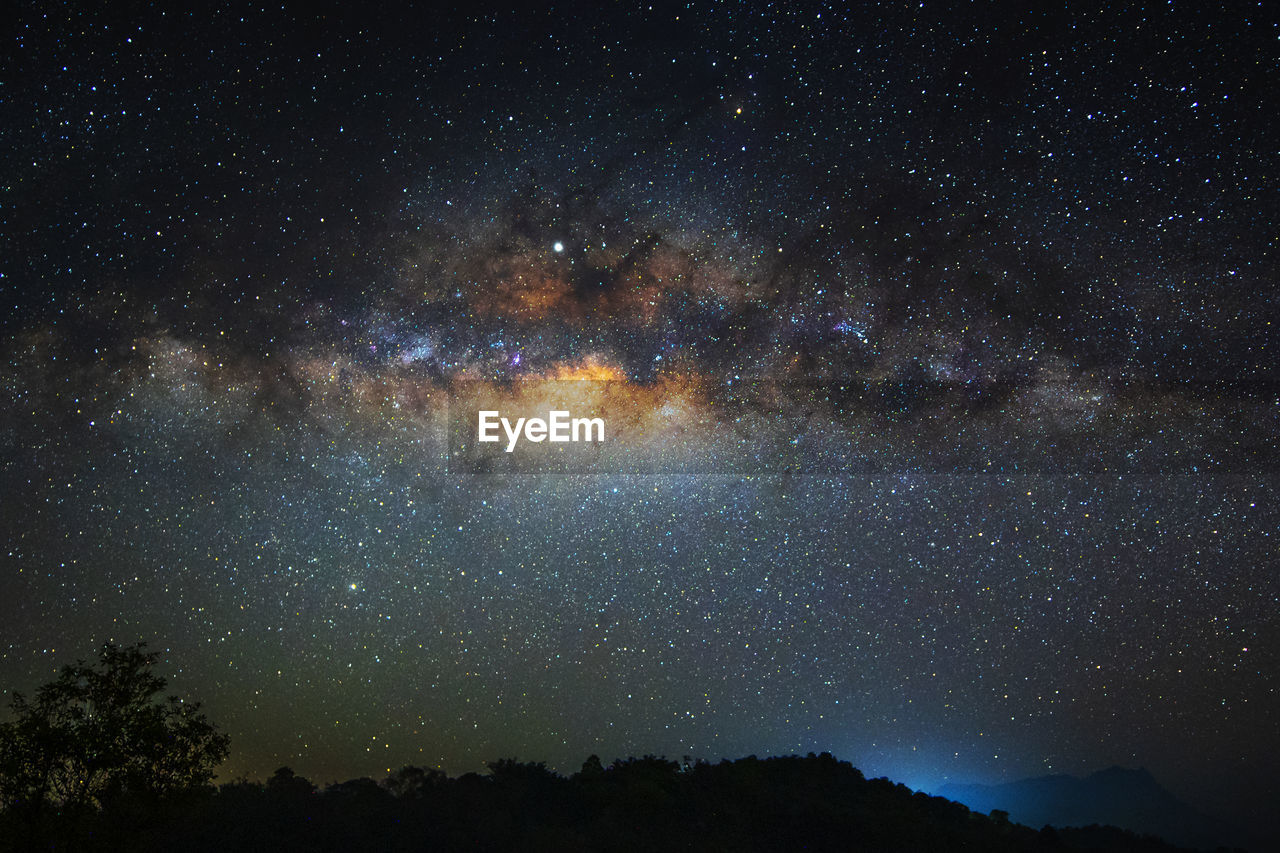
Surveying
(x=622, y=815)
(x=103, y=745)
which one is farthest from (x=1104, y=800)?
(x=103, y=745)

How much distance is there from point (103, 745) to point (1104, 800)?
346ft

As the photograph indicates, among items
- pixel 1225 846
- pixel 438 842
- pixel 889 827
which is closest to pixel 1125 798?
pixel 1225 846

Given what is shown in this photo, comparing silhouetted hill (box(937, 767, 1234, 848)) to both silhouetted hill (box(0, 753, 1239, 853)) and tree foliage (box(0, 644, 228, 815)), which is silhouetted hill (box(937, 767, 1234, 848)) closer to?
silhouetted hill (box(0, 753, 1239, 853))

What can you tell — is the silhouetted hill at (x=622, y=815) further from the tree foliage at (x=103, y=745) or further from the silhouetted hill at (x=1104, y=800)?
the silhouetted hill at (x=1104, y=800)

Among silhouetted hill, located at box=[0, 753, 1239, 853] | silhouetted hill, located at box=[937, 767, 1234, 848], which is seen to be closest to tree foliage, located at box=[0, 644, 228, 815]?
silhouetted hill, located at box=[0, 753, 1239, 853]

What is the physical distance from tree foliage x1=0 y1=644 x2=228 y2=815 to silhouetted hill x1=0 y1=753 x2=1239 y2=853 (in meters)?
3.85

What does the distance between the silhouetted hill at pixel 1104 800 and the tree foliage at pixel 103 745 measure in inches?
3216

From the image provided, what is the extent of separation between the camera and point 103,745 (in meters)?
12.5

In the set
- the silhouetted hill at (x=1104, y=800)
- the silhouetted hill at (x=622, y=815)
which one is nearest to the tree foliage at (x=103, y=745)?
the silhouetted hill at (x=622, y=815)

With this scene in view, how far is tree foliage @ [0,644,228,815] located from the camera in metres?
12.0

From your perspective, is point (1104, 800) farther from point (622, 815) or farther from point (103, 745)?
point (103, 745)

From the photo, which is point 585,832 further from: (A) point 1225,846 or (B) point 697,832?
(A) point 1225,846

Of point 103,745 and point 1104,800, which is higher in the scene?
point 103,745

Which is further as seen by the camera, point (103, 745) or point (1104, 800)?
point (1104, 800)
